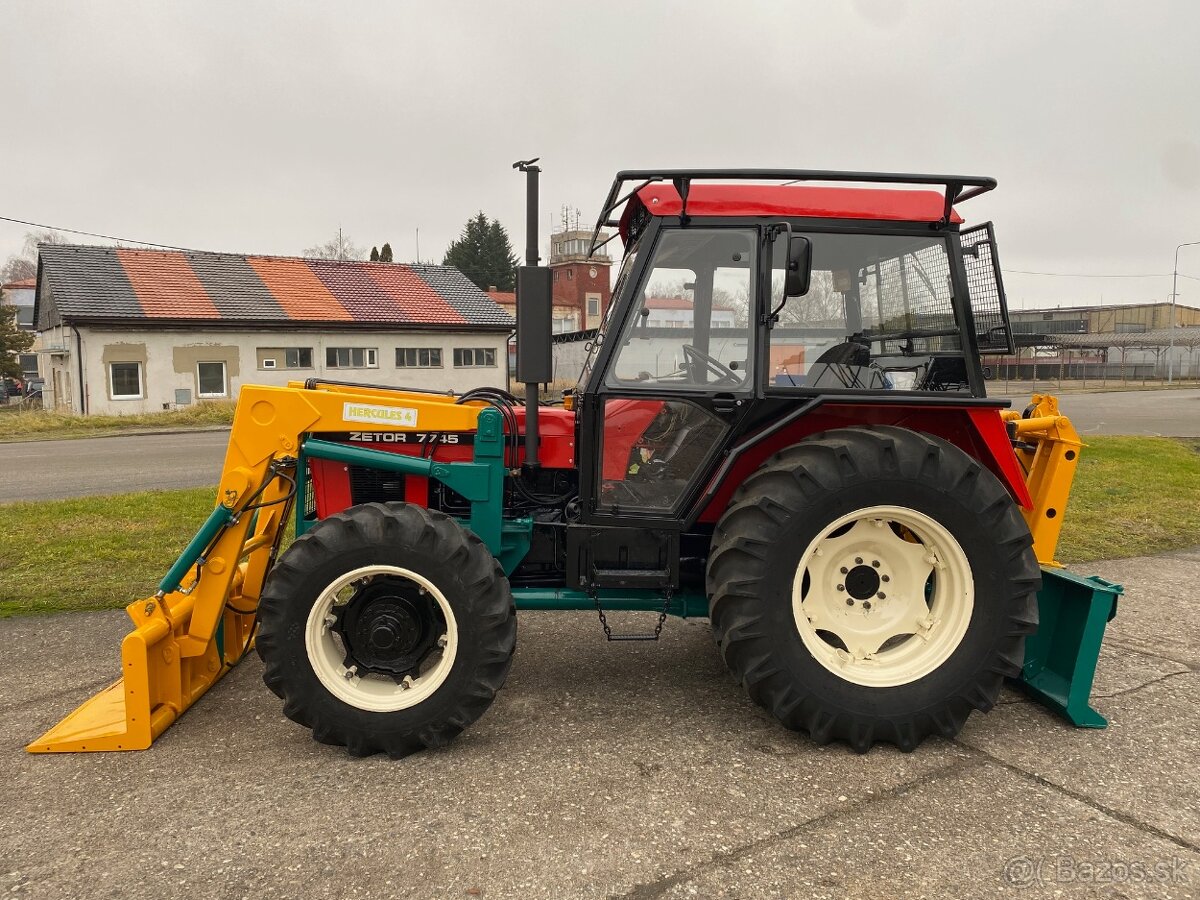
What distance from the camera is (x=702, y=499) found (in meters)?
3.72

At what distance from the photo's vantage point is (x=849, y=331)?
3791 mm

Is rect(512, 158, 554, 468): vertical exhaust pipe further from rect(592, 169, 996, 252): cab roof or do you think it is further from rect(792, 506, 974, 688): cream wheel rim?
rect(792, 506, 974, 688): cream wheel rim

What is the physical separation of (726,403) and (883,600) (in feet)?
3.63

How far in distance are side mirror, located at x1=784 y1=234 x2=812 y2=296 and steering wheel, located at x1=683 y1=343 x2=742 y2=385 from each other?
1.63ft

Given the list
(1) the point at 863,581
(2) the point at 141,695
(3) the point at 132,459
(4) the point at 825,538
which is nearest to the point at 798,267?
(4) the point at 825,538

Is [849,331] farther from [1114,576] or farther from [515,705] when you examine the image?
[1114,576]

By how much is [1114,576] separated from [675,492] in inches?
171

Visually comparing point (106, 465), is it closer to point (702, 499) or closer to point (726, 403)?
point (702, 499)

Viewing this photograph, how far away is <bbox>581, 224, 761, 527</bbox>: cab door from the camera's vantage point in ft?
12.0

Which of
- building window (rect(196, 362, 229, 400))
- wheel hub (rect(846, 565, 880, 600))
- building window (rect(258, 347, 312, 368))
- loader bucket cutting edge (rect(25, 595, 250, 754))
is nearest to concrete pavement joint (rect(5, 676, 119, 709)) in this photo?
loader bucket cutting edge (rect(25, 595, 250, 754))

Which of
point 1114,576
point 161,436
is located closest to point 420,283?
point 161,436

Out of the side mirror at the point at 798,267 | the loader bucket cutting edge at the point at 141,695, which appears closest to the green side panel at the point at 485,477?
the loader bucket cutting edge at the point at 141,695

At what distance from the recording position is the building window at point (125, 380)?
78.8ft

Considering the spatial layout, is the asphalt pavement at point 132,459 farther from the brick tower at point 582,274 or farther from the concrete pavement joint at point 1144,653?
the concrete pavement joint at point 1144,653
